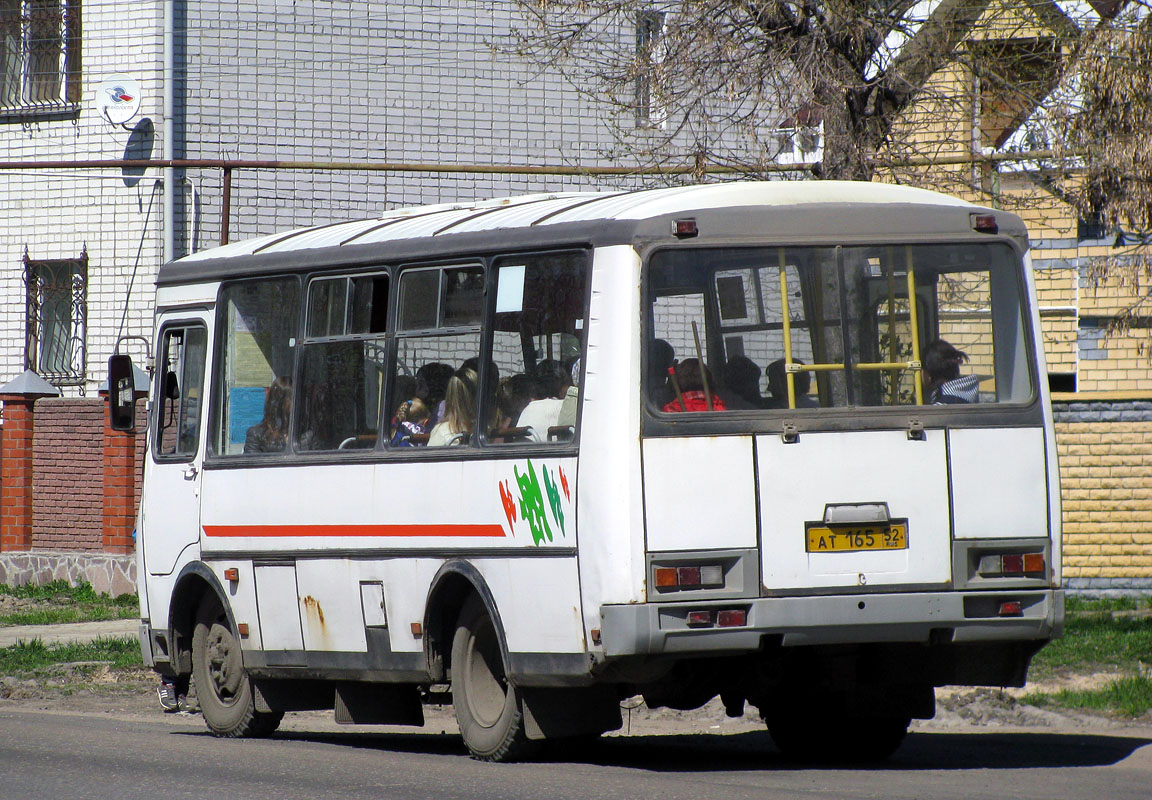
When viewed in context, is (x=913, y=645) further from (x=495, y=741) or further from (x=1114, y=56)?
(x=1114, y=56)

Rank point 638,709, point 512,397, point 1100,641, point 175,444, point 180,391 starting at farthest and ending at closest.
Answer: point 1100,641 → point 638,709 → point 180,391 → point 175,444 → point 512,397

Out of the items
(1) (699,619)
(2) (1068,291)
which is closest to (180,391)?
(1) (699,619)

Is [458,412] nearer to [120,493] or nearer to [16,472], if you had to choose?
[120,493]

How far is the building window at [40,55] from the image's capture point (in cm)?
2214

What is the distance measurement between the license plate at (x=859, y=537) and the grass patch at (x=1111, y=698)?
3269 mm

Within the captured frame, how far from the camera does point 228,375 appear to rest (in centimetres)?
1134

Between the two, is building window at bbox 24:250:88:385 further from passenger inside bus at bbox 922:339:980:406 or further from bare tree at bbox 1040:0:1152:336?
passenger inside bus at bbox 922:339:980:406

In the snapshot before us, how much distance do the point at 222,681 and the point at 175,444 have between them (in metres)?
1.49

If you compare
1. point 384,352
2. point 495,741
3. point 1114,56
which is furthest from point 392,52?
point 495,741

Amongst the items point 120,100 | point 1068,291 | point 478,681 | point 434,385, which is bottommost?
point 478,681

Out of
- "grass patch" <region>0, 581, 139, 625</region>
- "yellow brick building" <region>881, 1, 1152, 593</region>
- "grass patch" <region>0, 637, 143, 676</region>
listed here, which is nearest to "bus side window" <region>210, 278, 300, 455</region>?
"grass patch" <region>0, 637, 143, 676</region>

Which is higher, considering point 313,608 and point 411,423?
point 411,423

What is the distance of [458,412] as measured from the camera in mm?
9438

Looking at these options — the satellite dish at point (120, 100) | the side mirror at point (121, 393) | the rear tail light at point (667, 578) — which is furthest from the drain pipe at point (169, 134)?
the rear tail light at point (667, 578)
